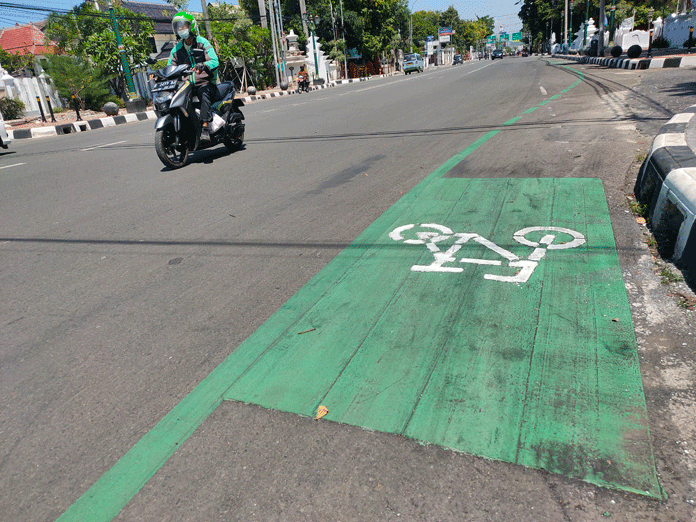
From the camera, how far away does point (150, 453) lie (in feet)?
6.61

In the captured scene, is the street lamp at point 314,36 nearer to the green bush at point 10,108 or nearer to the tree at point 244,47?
the tree at point 244,47

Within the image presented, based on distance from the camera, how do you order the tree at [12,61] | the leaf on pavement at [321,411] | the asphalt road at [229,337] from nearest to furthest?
the asphalt road at [229,337] → the leaf on pavement at [321,411] → the tree at [12,61]

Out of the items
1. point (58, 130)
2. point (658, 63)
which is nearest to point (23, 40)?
point (58, 130)

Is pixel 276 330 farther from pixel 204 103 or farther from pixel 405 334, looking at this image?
pixel 204 103

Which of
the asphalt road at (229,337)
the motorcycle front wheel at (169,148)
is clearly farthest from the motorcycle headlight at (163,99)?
the asphalt road at (229,337)

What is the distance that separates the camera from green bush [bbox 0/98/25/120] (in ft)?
80.0

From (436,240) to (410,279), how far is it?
0.73 meters

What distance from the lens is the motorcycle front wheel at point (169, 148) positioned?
723 cm

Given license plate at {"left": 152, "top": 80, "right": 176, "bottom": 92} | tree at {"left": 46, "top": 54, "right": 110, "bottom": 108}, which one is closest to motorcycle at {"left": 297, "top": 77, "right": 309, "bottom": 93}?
tree at {"left": 46, "top": 54, "right": 110, "bottom": 108}

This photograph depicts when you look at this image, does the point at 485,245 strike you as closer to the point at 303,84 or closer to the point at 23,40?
the point at 303,84

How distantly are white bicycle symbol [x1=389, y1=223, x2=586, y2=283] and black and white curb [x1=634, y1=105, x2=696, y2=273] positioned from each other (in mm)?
529

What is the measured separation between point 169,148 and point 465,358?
631 centimetres

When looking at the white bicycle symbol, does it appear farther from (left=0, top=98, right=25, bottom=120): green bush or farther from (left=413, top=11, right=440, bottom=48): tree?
(left=413, top=11, right=440, bottom=48): tree

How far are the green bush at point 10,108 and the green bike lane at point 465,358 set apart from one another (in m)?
27.2
